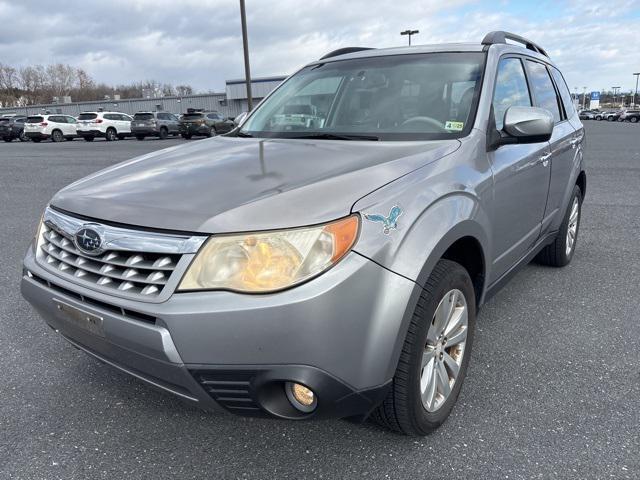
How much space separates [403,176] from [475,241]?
1.93 ft

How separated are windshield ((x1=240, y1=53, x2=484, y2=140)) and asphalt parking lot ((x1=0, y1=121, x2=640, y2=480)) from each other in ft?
4.54

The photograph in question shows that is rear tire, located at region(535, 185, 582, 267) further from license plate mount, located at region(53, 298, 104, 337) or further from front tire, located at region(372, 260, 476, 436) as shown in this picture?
license plate mount, located at region(53, 298, 104, 337)

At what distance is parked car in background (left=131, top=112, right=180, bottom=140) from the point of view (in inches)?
1136

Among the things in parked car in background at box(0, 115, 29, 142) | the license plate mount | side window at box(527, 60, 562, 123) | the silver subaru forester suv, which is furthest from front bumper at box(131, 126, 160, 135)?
the license plate mount

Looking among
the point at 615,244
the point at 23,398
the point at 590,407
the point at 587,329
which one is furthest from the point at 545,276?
the point at 23,398

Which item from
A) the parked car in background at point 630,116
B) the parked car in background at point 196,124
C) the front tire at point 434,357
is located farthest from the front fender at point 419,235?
the parked car in background at point 630,116

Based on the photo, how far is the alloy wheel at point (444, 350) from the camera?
7.22ft

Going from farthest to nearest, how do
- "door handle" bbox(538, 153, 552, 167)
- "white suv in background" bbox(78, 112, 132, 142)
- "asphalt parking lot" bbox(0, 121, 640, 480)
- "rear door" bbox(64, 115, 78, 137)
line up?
1. "rear door" bbox(64, 115, 78, 137)
2. "white suv in background" bbox(78, 112, 132, 142)
3. "door handle" bbox(538, 153, 552, 167)
4. "asphalt parking lot" bbox(0, 121, 640, 480)

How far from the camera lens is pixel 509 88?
317cm

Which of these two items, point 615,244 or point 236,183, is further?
point 615,244

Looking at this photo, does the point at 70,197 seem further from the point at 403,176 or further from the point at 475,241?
the point at 475,241

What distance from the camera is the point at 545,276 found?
4.38 m

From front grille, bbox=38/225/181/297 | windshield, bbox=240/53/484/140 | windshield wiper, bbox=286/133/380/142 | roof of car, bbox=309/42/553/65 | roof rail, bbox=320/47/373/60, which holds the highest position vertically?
roof rail, bbox=320/47/373/60

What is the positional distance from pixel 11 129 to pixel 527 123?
33467 millimetres
